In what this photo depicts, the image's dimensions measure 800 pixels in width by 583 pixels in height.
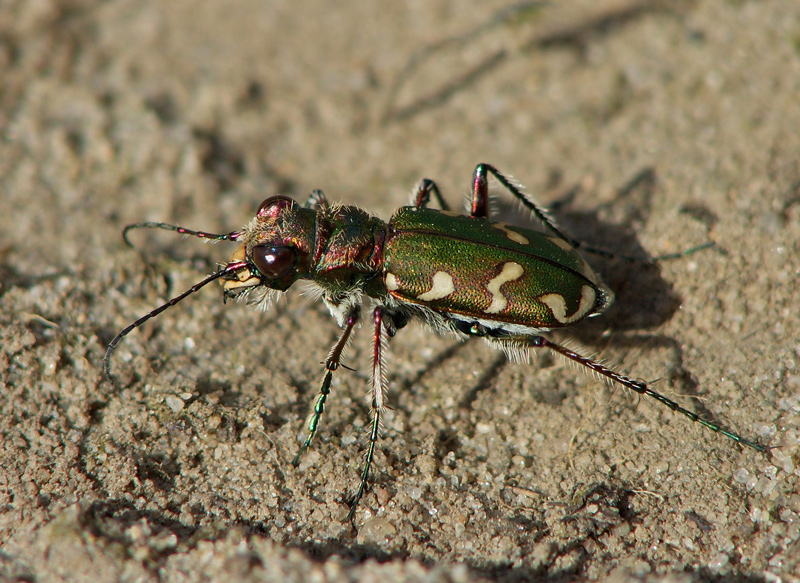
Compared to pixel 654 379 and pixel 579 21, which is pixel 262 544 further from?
pixel 579 21

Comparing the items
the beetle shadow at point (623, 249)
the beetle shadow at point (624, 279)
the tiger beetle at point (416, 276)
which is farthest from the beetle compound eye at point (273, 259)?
the beetle shadow at point (623, 249)

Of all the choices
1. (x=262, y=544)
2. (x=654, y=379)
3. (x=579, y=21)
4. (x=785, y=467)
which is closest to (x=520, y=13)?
(x=579, y=21)

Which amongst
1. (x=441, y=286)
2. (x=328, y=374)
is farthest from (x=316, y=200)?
(x=328, y=374)

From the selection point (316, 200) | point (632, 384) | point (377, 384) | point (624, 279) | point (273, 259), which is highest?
point (316, 200)

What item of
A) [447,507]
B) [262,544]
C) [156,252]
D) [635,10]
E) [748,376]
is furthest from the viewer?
[635,10]

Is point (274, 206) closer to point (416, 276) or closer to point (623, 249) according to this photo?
point (416, 276)

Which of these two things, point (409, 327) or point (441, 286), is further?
point (409, 327)
